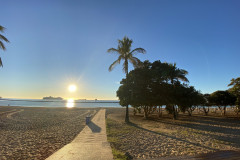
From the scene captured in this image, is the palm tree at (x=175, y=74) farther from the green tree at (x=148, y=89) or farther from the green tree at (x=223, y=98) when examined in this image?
the green tree at (x=223, y=98)

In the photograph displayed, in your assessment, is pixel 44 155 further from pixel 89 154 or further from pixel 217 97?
pixel 217 97

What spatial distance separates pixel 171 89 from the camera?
2020 cm

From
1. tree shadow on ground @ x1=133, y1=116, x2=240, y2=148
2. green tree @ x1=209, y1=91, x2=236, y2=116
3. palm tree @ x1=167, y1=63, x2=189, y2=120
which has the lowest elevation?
tree shadow on ground @ x1=133, y1=116, x2=240, y2=148

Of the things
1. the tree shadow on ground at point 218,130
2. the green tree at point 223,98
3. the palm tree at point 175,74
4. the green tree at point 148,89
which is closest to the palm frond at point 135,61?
the green tree at point 148,89

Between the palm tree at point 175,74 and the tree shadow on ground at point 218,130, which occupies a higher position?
the palm tree at point 175,74

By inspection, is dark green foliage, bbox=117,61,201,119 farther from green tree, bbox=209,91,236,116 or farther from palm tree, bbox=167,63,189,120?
green tree, bbox=209,91,236,116

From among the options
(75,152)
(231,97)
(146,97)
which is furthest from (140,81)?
(231,97)

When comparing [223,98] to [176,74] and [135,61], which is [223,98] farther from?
[135,61]

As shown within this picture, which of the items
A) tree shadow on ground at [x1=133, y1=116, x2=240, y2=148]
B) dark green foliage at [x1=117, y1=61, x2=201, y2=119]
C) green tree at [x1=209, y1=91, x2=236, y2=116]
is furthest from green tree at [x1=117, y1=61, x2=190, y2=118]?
green tree at [x1=209, y1=91, x2=236, y2=116]

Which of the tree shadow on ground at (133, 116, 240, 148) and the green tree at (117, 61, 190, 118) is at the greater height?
the green tree at (117, 61, 190, 118)

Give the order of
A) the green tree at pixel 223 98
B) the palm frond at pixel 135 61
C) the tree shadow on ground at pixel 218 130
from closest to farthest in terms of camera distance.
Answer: the tree shadow on ground at pixel 218 130 → the palm frond at pixel 135 61 → the green tree at pixel 223 98

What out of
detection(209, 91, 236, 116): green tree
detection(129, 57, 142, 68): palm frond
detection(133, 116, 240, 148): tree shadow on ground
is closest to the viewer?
detection(133, 116, 240, 148): tree shadow on ground

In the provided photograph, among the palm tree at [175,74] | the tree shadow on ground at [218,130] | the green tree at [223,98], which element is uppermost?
the palm tree at [175,74]

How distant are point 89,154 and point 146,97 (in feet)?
45.5
